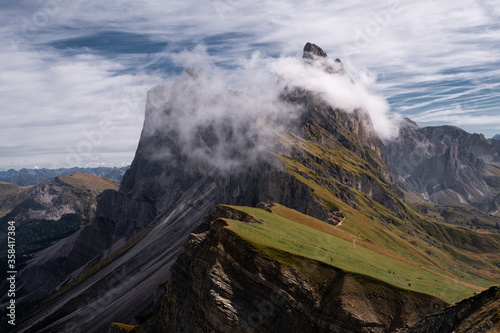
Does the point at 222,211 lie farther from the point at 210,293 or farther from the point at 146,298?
the point at 146,298

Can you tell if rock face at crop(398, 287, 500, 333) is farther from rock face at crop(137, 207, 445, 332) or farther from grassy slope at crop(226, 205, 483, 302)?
grassy slope at crop(226, 205, 483, 302)

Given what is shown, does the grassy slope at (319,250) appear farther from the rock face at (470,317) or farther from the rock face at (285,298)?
the rock face at (470,317)

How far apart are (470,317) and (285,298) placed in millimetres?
28234

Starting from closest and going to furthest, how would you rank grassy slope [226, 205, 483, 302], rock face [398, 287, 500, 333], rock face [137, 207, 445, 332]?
rock face [398, 287, 500, 333] < rock face [137, 207, 445, 332] < grassy slope [226, 205, 483, 302]

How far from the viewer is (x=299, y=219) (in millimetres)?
106562

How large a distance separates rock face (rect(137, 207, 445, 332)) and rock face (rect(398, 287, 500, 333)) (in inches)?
526

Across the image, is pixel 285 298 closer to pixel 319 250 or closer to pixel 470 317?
pixel 319 250

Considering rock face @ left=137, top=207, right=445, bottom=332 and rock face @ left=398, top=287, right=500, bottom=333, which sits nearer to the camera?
rock face @ left=398, top=287, right=500, bottom=333

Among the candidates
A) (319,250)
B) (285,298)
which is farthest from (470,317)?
(319,250)

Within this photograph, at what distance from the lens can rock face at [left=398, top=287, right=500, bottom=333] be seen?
33203 mm

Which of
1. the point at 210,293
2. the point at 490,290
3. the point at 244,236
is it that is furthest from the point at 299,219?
the point at 490,290

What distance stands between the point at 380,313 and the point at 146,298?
126201 mm

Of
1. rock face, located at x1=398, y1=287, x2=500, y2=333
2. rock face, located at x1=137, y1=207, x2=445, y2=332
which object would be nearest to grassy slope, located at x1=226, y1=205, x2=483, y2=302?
rock face, located at x1=137, y1=207, x2=445, y2=332

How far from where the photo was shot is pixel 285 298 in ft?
191
